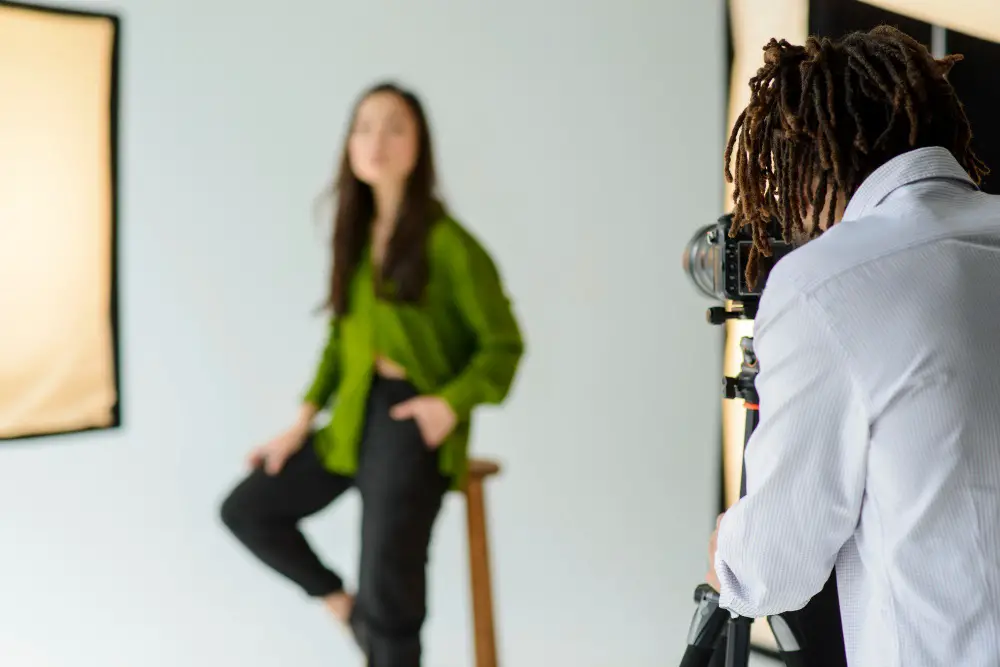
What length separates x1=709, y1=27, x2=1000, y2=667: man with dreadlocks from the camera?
2.93ft

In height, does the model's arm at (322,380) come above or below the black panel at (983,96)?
below

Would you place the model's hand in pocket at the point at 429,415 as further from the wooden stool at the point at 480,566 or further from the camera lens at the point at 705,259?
the camera lens at the point at 705,259

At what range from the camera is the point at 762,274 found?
4.77ft

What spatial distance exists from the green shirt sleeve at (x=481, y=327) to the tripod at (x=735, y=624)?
2.43ft

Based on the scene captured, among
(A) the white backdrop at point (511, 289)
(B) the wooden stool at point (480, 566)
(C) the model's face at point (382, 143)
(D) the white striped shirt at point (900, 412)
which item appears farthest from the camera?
(B) the wooden stool at point (480, 566)

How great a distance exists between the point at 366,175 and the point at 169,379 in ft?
2.05

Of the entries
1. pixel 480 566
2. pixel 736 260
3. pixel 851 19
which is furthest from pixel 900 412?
pixel 851 19

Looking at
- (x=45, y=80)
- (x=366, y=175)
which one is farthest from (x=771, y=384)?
(x=45, y=80)

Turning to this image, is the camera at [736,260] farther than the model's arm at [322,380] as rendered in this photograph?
No

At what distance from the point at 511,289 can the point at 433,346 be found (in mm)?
382

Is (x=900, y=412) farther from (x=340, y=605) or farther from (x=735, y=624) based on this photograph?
(x=340, y=605)

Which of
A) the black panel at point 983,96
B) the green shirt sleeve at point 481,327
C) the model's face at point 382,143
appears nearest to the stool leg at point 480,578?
the green shirt sleeve at point 481,327

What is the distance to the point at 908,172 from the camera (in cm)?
99

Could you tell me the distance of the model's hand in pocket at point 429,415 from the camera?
2096 mm
